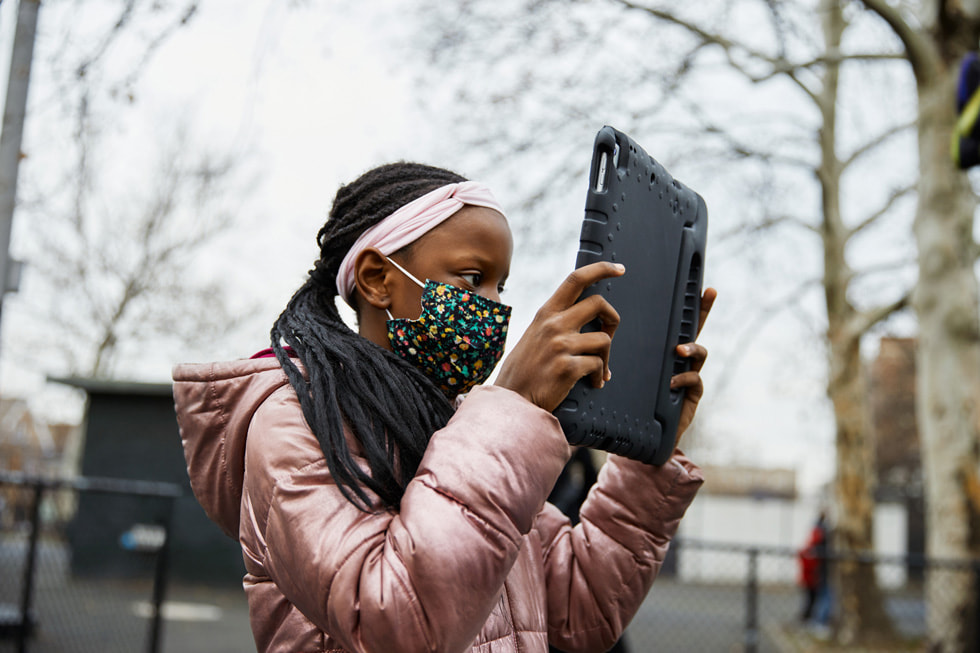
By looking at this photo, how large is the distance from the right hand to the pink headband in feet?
1.10

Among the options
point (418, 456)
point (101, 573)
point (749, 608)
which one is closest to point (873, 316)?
point (749, 608)

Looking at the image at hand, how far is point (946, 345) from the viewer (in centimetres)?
870

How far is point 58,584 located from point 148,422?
→ 874 cm

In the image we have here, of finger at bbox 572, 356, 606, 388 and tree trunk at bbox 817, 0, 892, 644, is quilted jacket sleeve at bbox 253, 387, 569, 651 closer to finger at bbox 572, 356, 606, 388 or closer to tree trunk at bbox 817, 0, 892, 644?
finger at bbox 572, 356, 606, 388

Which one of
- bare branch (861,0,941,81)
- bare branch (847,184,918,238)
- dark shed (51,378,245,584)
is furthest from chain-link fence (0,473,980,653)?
bare branch (847,184,918,238)

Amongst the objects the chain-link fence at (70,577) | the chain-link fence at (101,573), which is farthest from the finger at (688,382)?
the chain-link fence at (70,577)

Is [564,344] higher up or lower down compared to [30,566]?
higher up

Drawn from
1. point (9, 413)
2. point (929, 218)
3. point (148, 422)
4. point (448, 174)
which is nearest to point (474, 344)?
point (448, 174)

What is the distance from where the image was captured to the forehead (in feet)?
5.13

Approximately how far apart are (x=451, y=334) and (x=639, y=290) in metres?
0.33

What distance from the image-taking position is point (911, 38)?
792 centimetres

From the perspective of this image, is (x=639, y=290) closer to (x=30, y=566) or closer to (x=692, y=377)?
(x=692, y=377)

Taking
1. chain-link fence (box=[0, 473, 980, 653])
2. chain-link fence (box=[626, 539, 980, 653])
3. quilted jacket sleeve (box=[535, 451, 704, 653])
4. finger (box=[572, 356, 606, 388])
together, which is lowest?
chain-link fence (box=[626, 539, 980, 653])

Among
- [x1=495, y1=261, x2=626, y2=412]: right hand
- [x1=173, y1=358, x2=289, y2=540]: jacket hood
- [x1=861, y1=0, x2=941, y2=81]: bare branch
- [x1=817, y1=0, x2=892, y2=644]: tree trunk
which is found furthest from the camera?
[x1=817, y1=0, x2=892, y2=644]: tree trunk
